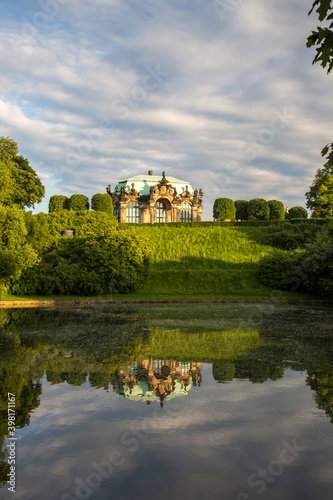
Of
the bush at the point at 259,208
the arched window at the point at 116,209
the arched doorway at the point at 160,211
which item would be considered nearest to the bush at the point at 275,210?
the bush at the point at 259,208

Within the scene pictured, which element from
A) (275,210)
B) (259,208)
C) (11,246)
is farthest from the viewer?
(275,210)

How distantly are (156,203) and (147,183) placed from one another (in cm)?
620

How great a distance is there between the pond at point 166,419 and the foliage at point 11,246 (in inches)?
662

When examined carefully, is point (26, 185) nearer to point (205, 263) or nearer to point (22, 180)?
point (22, 180)

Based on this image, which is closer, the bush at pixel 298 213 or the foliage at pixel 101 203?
the bush at pixel 298 213

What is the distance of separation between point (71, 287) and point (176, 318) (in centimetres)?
1575

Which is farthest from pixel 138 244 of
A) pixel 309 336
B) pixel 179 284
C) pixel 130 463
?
pixel 130 463

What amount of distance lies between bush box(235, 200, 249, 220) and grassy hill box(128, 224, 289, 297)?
27601 mm

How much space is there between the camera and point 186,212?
9038 cm

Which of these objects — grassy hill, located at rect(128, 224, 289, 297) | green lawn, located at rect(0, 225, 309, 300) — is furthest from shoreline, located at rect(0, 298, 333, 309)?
grassy hill, located at rect(128, 224, 289, 297)

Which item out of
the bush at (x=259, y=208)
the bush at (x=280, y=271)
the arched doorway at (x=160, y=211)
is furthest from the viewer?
the arched doorway at (x=160, y=211)

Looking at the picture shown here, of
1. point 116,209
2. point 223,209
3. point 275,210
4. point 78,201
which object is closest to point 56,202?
point 78,201

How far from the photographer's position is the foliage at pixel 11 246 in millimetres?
31281

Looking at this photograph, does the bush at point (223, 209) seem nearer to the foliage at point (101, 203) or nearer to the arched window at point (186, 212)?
the arched window at point (186, 212)
